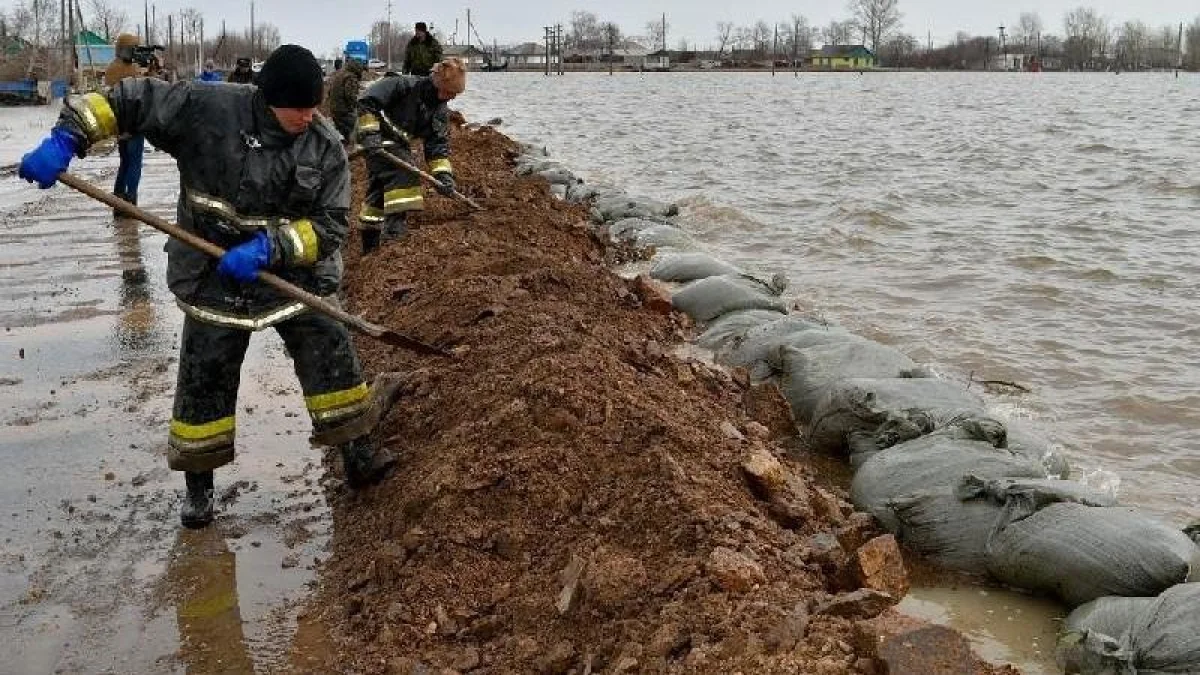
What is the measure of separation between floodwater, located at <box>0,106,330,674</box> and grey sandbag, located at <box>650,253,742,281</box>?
307 centimetres

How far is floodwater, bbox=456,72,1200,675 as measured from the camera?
4.68 metres

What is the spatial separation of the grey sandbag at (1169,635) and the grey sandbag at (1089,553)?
0.25 meters

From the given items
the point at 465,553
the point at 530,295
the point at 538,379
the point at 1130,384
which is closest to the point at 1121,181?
the point at 1130,384

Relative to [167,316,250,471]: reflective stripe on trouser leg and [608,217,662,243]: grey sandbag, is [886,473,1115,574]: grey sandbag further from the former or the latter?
[608,217,662,243]: grey sandbag

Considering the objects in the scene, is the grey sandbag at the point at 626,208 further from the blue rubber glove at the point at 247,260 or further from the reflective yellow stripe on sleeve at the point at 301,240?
the blue rubber glove at the point at 247,260

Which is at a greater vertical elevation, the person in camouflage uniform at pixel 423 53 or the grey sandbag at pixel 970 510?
the person in camouflage uniform at pixel 423 53

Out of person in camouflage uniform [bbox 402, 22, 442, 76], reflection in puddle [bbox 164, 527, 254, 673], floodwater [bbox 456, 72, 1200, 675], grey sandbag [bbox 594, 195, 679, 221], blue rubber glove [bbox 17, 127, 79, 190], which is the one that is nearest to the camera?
reflection in puddle [bbox 164, 527, 254, 673]

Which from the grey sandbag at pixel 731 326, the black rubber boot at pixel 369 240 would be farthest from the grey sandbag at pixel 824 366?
the black rubber boot at pixel 369 240

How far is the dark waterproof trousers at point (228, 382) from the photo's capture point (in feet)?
11.0

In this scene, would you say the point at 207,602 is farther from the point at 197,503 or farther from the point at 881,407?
the point at 881,407

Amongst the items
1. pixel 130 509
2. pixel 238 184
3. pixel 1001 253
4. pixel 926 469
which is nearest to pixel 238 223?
pixel 238 184

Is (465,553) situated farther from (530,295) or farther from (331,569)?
(530,295)

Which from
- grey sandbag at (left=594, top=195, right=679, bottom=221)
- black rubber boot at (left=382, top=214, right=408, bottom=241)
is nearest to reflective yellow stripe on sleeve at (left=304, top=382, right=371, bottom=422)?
black rubber boot at (left=382, top=214, right=408, bottom=241)

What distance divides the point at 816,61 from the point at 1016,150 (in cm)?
8006
